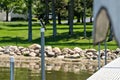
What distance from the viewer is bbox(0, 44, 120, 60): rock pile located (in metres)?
32.7

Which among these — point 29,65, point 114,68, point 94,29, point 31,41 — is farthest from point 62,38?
point 94,29

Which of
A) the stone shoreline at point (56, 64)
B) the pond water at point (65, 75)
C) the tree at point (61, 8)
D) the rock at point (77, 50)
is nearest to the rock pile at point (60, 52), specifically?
the rock at point (77, 50)

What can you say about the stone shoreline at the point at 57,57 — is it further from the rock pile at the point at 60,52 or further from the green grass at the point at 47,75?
the green grass at the point at 47,75

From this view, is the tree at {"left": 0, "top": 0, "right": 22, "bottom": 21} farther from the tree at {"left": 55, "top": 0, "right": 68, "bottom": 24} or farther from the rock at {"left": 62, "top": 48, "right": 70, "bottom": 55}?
the rock at {"left": 62, "top": 48, "right": 70, "bottom": 55}

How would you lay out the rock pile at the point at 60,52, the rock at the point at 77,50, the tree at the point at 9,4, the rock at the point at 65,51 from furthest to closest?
1. the tree at the point at 9,4
2. the rock at the point at 65,51
3. the rock at the point at 77,50
4. the rock pile at the point at 60,52

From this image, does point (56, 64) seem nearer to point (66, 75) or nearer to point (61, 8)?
point (66, 75)

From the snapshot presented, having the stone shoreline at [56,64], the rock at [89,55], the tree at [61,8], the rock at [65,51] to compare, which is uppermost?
the tree at [61,8]

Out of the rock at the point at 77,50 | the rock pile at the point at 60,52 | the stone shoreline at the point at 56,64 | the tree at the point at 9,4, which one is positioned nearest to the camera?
the stone shoreline at the point at 56,64

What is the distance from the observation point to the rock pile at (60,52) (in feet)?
107

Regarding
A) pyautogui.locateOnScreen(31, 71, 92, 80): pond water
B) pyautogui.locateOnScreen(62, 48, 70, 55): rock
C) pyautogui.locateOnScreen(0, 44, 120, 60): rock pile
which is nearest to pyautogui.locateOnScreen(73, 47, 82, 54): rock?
pyautogui.locateOnScreen(0, 44, 120, 60): rock pile

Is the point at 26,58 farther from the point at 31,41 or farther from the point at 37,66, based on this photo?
the point at 31,41

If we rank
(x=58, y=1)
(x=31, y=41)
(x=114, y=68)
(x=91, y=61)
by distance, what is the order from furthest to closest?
(x=58, y=1) → (x=31, y=41) → (x=91, y=61) → (x=114, y=68)

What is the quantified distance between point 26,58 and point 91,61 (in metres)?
4.75

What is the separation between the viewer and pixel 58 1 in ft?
231
